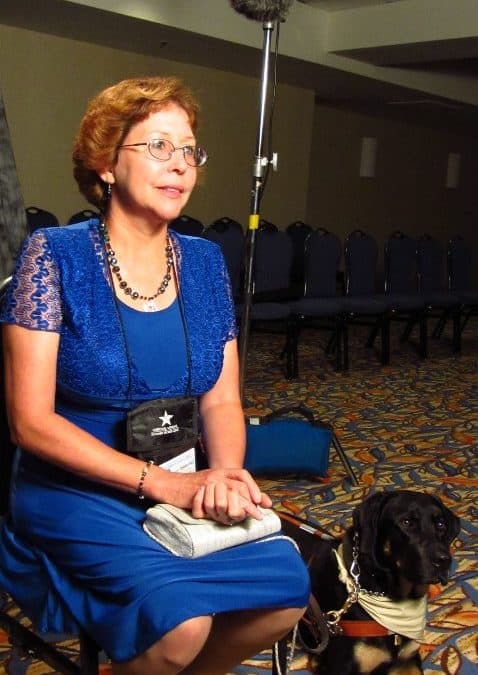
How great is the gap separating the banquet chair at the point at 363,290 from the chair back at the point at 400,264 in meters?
0.25

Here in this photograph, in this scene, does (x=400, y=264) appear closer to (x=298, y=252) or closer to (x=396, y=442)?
(x=298, y=252)

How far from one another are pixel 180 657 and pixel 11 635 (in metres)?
0.50

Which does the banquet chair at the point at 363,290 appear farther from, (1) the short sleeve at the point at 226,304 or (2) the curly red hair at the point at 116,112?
(2) the curly red hair at the point at 116,112

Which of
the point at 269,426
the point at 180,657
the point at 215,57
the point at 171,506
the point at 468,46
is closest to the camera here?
the point at 180,657

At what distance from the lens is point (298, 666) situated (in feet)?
8.31

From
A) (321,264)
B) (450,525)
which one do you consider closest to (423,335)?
(321,264)

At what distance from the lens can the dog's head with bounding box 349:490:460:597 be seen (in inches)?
86.7

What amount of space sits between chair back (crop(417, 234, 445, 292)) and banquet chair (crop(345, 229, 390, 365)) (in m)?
0.72

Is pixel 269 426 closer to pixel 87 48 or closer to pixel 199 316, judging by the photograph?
pixel 199 316

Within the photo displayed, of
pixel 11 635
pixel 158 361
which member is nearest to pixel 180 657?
pixel 11 635

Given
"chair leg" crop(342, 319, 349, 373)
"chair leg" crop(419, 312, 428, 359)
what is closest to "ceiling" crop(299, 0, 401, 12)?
"chair leg" crop(419, 312, 428, 359)

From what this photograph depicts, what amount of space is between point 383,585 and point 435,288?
659 cm

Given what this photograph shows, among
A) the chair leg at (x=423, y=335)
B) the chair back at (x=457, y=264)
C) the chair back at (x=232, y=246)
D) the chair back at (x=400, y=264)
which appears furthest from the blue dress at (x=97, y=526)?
the chair back at (x=457, y=264)

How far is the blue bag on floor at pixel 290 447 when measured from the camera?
159 inches
